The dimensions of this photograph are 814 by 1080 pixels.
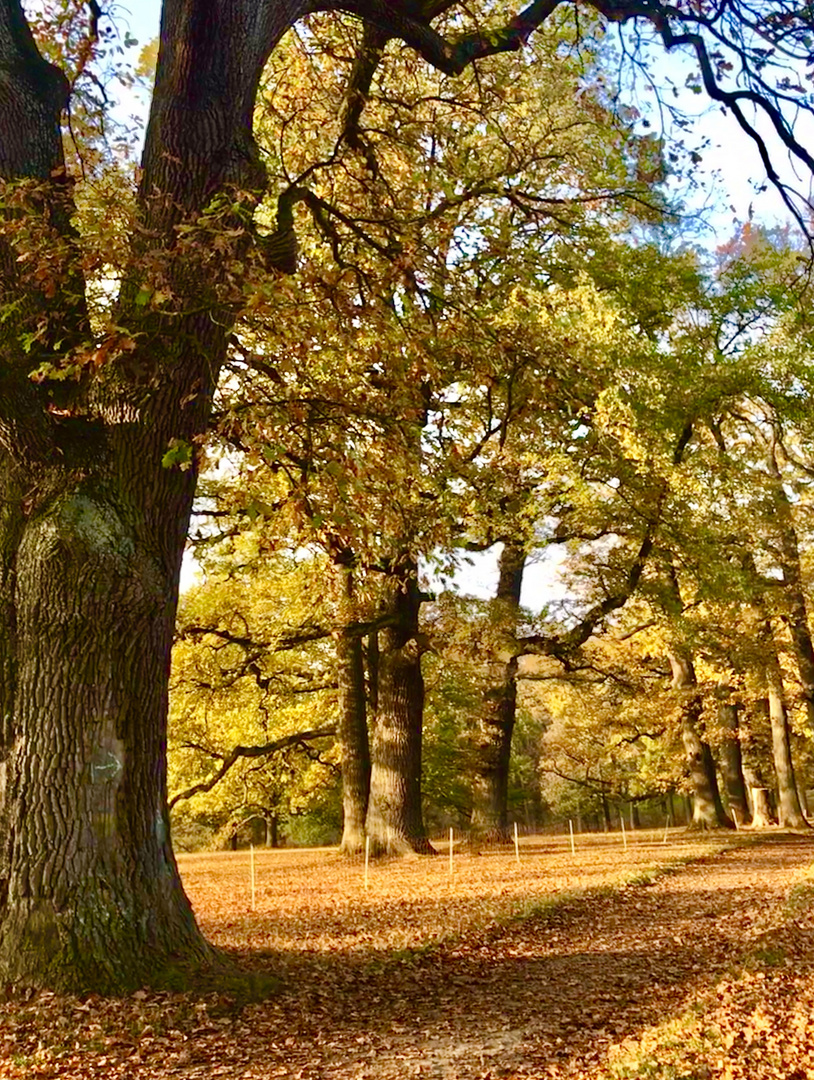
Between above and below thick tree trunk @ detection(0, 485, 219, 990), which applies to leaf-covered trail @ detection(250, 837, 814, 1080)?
below

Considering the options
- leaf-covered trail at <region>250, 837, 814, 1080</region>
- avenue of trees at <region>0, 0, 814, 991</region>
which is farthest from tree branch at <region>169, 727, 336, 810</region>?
leaf-covered trail at <region>250, 837, 814, 1080</region>

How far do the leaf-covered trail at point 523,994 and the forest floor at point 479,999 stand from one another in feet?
0.07

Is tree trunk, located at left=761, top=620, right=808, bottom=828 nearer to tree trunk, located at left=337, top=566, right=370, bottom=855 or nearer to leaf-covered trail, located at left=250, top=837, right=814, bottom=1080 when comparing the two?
tree trunk, located at left=337, top=566, right=370, bottom=855

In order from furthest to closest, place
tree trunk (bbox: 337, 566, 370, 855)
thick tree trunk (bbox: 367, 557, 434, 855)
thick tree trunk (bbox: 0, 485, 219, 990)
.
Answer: tree trunk (bbox: 337, 566, 370, 855) < thick tree trunk (bbox: 367, 557, 434, 855) < thick tree trunk (bbox: 0, 485, 219, 990)

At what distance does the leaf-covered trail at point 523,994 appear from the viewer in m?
4.91

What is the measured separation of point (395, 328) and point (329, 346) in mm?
589

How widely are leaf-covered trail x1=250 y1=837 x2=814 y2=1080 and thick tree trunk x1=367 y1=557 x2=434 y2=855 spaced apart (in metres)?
7.55

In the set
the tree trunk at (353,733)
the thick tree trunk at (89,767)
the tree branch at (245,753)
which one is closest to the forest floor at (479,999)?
the thick tree trunk at (89,767)

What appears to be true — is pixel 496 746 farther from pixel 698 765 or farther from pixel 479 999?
pixel 479 999

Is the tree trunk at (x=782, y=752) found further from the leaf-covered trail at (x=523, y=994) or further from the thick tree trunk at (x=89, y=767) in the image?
the thick tree trunk at (x=89, y=767)

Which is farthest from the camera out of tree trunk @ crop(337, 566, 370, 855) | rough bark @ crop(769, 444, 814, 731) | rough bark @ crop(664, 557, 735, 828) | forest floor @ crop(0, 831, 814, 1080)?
rough bark @ crop(664, 557, 735, 828)

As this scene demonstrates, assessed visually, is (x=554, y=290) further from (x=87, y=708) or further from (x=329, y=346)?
(x=87, y=708)

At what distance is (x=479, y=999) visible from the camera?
20.4ft

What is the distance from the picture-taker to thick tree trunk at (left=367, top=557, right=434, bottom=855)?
57.4 ft
